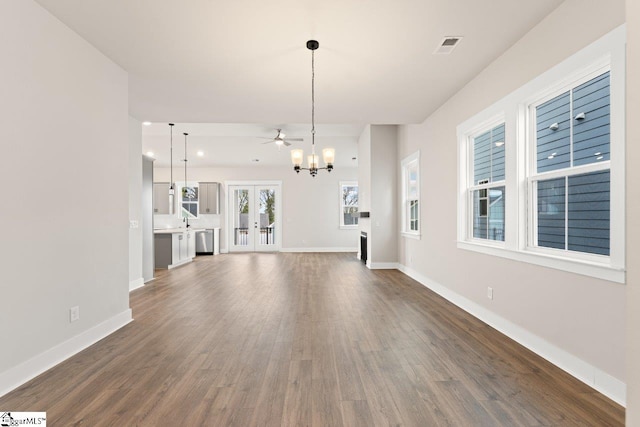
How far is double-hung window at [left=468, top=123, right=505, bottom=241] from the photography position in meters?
3.40

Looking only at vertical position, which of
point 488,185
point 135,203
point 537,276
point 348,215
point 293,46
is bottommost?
point 537,276

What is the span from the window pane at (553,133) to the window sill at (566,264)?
76 centimetres

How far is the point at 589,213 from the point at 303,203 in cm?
904

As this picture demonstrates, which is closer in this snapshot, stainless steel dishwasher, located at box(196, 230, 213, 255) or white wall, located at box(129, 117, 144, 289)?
white wall, located at box(129, 117, 144, 289)

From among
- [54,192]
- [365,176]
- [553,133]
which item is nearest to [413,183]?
[365,176]

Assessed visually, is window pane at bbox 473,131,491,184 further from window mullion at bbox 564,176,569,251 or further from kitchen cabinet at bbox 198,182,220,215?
kitchen cabinet at bbox 198,182,220,215

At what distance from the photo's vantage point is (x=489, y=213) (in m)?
3.63

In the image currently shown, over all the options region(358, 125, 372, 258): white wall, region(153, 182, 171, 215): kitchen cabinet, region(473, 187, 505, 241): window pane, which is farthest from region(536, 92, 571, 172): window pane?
region(153, 182, 171, 215): kitchen cabinet

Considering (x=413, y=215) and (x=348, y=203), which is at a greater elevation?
(x=348, y=203)

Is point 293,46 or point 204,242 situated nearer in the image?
point 293,46

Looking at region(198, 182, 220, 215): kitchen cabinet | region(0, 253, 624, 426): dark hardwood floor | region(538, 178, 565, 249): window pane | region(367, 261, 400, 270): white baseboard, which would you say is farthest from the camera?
region(198, 182, 220, 215): kitchen cabinet

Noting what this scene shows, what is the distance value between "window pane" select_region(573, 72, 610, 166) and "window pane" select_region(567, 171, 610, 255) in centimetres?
14

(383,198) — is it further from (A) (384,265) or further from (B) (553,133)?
(B) (553,133)

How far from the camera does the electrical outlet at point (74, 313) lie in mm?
2650
